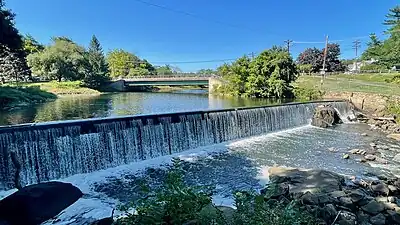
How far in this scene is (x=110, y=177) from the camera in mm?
8688

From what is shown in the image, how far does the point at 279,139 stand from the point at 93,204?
9517 mm

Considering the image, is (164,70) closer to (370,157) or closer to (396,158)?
(370,157)

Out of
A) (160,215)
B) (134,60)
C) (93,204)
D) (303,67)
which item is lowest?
(93,204)

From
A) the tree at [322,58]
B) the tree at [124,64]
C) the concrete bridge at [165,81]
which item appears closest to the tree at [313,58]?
the tree at [322,58]

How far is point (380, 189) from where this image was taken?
7445 millimetres

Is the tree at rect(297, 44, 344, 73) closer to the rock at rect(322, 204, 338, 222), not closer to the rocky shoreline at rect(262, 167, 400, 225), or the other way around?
the rocky shoreline at rect(262, 167, 400, 225)

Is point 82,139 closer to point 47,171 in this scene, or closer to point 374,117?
point 47,171

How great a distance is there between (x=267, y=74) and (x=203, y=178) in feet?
81.8

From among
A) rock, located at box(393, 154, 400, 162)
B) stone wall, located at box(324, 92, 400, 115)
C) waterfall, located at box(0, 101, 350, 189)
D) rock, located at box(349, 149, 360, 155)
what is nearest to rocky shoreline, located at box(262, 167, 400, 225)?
rock, located at box(393, 154, 400, 162)

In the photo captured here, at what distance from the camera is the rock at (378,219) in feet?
17.5

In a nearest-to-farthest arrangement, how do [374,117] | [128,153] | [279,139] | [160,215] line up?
[160,215], [128,153], [279,139], [374,117]

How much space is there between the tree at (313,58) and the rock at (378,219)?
5052 cm

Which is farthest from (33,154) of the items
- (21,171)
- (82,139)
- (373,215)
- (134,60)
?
(134,60)

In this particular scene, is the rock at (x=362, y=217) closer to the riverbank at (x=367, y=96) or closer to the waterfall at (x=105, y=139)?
the waterfall at (x=105, y=139)
